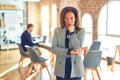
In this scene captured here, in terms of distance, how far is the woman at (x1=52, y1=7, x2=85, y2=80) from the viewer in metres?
2.17

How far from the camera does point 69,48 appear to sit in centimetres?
219

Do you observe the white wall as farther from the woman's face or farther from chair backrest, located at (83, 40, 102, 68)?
the woman's face

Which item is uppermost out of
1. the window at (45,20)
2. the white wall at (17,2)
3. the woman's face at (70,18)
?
the white wall at (17,2)

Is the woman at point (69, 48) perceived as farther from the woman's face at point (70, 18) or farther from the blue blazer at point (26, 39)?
the blue blazer at point (26, 39)

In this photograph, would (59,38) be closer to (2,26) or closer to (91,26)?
(91,26)

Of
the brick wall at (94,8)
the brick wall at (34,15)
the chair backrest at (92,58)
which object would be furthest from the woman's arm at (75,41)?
the brick wall at (34,15)

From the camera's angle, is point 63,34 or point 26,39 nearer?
point 63,34

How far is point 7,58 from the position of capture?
8219 millimetres

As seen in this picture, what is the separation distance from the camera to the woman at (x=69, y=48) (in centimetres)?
217

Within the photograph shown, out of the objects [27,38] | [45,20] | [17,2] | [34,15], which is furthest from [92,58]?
[34,15]

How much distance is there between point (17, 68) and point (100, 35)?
3179mm

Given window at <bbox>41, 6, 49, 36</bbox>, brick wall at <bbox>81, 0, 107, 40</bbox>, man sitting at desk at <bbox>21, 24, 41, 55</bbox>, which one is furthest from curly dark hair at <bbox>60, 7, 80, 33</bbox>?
window at <bbox>41, 6, 49, 36</bbox>

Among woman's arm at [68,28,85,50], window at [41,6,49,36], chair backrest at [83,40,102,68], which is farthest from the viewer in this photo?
window at [41,6,49,36]

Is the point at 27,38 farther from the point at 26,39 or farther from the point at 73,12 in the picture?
the point at 73,12
